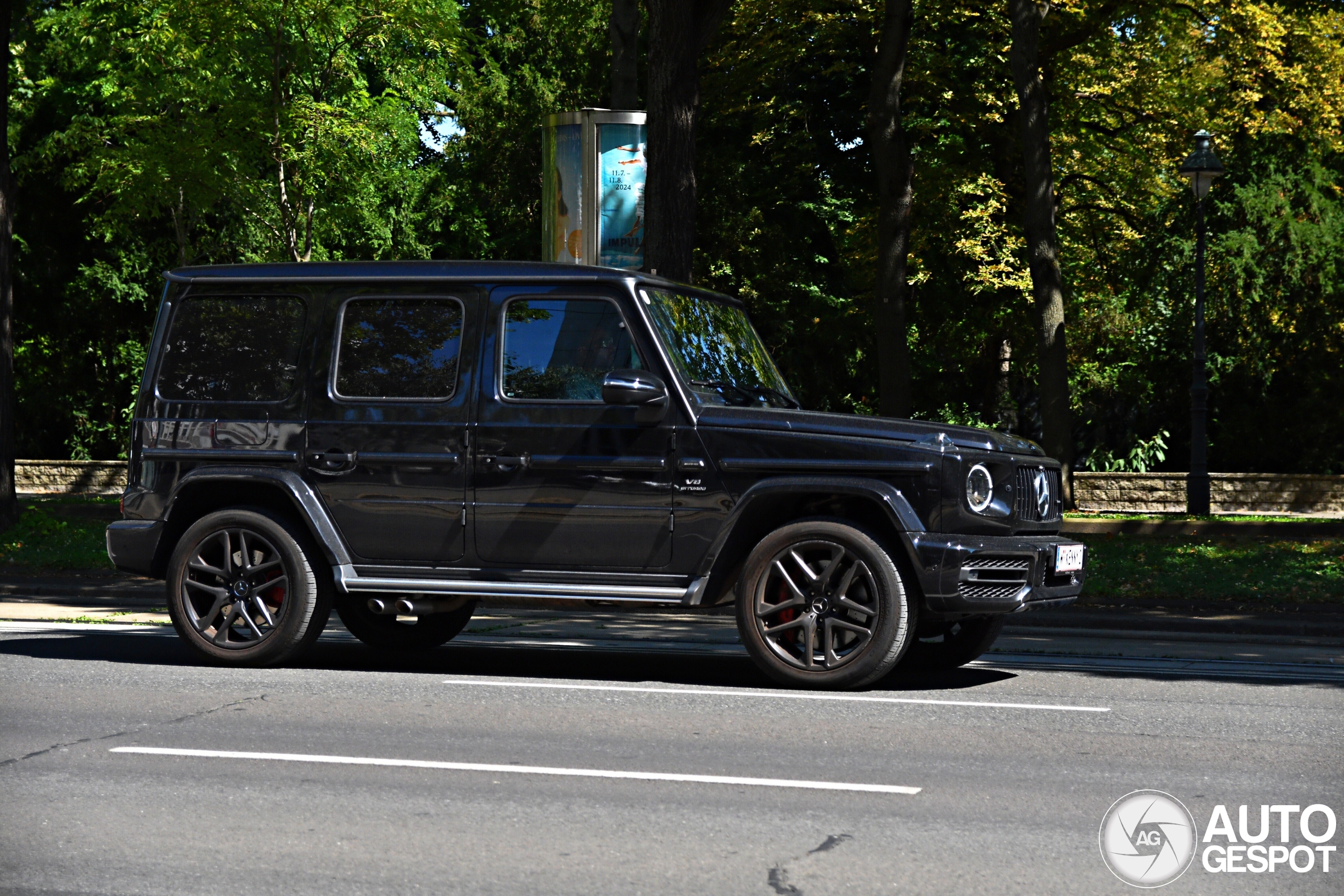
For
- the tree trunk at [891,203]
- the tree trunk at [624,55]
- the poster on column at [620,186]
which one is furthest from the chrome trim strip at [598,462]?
the tree trunk at [891,203]

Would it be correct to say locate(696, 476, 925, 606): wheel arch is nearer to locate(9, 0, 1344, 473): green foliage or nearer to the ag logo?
the ag logo

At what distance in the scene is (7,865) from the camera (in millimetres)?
5000

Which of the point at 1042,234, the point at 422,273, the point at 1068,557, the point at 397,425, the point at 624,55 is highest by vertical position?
the point at 624,55

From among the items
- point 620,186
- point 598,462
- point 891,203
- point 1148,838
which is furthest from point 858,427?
point 891,203

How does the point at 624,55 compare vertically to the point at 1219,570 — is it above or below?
above

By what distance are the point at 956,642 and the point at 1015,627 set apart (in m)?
3.52

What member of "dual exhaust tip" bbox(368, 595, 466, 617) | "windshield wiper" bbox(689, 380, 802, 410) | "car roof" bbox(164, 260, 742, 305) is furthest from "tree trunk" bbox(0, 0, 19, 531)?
"windshield wiper" bbox(689, 380, 802, 410)

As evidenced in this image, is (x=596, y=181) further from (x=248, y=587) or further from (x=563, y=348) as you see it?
(x=248, y=587)

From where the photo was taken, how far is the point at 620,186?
17422 millimetres

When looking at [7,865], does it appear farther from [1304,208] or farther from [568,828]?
[1304,208]

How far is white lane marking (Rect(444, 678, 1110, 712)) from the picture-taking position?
26.6ft

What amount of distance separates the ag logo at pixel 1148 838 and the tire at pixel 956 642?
134 inches

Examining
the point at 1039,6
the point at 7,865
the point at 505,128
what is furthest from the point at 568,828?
the point at 505,128

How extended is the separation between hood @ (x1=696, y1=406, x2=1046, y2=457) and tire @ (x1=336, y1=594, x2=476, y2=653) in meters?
2.73
